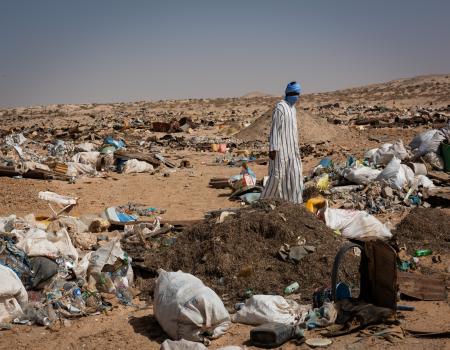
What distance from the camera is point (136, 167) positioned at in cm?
1202

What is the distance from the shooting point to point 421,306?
4.45 m

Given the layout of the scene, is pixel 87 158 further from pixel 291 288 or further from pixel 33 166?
pixel 291 288

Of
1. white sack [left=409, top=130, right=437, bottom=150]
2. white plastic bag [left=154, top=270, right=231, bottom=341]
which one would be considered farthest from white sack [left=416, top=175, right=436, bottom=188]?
white plastic bag [left=154, top=270, right=231, bottom=341]

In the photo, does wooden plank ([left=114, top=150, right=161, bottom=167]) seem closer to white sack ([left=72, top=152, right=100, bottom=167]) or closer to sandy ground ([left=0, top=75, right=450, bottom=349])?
white sack ([left=72, top=152, right=100, bottom=167])

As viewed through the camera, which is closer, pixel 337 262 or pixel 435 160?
pixel 337 262

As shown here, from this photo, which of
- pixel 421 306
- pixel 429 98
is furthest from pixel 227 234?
pixel 429 98

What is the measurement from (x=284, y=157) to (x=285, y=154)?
0.04 metres

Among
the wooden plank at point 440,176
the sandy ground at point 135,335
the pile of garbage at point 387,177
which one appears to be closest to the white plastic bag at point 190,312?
the sandy ground at point 135,335

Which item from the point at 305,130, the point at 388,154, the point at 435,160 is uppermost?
the point at 305,130

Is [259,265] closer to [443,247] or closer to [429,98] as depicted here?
[443,247]

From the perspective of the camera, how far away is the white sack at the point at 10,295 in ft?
14.4

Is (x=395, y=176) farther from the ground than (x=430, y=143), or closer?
closer

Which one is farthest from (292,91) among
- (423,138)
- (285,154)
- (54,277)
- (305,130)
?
(305,130)

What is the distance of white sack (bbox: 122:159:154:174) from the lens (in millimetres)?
11945
